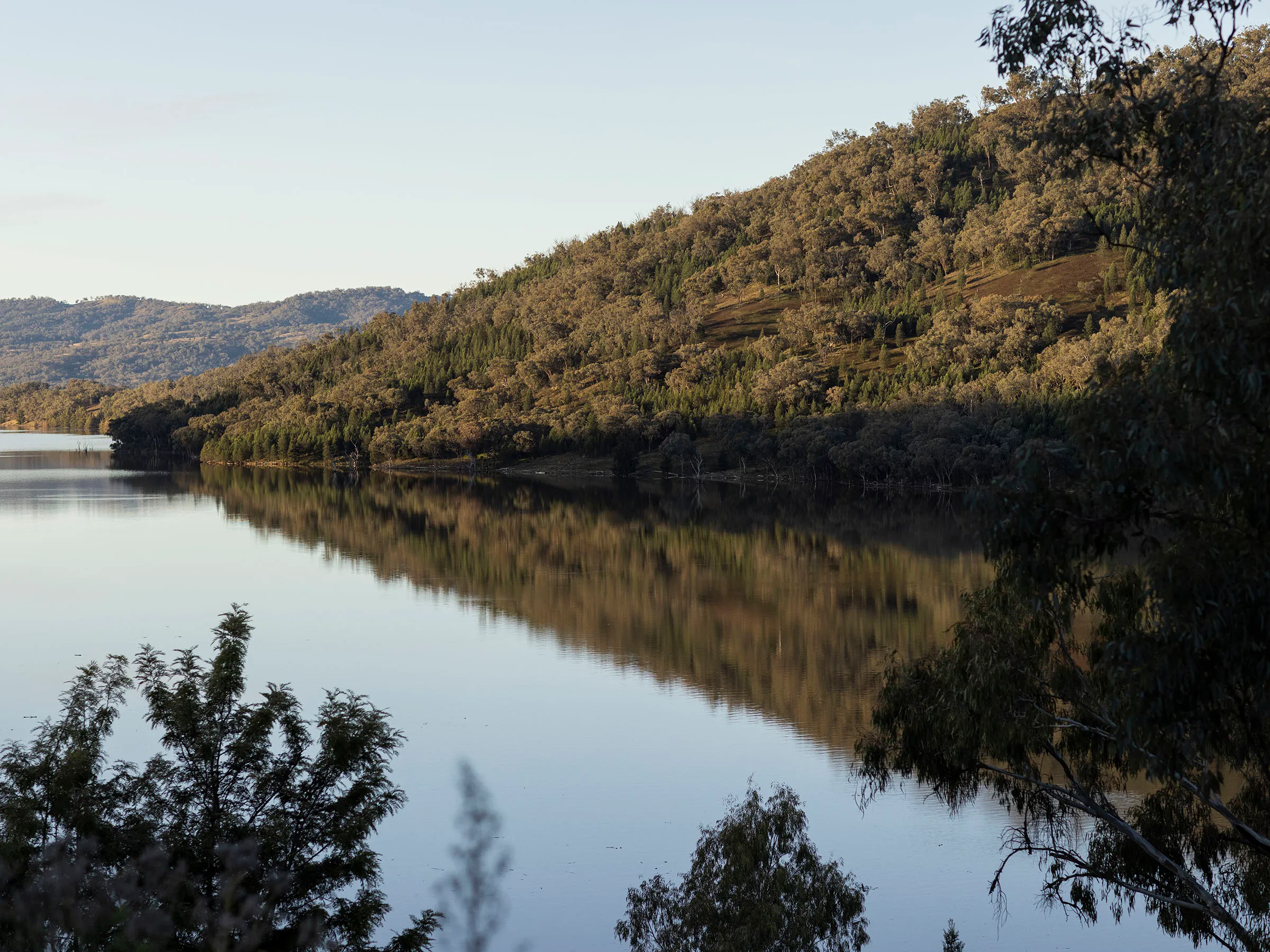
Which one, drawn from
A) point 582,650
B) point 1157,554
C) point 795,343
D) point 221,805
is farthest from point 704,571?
point 795,343

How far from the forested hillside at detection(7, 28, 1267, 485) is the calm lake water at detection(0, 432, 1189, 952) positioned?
20.6 meters

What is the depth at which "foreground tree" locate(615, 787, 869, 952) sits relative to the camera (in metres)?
13.5

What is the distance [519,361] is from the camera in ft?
522

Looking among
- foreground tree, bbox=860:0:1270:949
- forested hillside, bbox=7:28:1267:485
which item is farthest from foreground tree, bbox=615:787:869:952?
forested hillside, bbox=7:28:1267:485

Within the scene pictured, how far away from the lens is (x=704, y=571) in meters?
53.2

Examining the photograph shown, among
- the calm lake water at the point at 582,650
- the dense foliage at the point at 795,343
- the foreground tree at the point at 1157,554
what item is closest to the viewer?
the foreground tree at the point at 1157,554

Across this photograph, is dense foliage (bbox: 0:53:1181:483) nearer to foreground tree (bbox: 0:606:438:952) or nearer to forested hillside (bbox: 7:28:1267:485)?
forested hillside (bbox: 7:28:1267:485)

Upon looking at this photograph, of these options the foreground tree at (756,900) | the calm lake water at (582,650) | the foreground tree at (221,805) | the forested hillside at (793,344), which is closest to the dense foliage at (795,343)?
the forested hillside at (793,344)

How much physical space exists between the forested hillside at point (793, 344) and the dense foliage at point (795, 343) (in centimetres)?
35

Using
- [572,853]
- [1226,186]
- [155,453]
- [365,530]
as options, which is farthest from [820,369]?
[1226,186]

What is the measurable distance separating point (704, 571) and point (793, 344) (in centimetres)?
8380

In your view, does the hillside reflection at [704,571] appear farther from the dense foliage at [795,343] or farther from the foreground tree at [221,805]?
the dense foliage at [795,343]

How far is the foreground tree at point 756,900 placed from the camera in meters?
13.5

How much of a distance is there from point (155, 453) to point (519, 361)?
2035 inches
